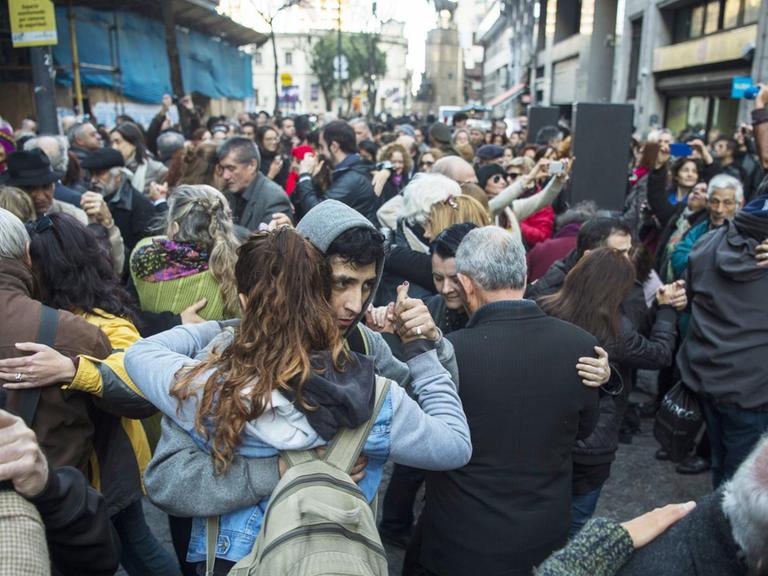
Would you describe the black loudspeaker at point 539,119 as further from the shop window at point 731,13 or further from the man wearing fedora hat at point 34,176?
the man wearing fedora hat at point 34,176

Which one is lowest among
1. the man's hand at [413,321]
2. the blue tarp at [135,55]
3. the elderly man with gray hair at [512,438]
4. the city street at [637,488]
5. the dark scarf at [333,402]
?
the city street at [637,488]

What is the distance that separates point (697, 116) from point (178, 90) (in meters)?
14.3

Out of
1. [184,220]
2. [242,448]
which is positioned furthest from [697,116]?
[242,448]

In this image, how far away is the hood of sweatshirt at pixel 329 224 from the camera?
2090 mm

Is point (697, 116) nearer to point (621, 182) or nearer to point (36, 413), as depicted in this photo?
point (621, 182)

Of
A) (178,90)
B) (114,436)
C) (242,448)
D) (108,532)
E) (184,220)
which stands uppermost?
(178,90)

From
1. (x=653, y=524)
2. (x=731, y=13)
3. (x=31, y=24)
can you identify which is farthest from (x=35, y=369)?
(x=731, y=13)

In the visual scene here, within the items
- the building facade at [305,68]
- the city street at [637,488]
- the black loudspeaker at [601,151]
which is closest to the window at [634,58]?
the black loudspeaker at [601,151]

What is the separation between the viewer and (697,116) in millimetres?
19234

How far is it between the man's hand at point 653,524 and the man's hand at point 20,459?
139 cm

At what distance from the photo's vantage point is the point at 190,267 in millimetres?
3279

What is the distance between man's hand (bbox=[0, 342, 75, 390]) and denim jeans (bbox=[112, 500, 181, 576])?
0.86m

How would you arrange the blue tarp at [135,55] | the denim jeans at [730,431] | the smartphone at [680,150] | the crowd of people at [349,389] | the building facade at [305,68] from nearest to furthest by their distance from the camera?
1. the crowd of people at [349,389]
2. the denim jeans at [730,431]
3. the smartphone at [680,150]
4. the blue tarp at [135,55]
5. the building facade at [305,68]

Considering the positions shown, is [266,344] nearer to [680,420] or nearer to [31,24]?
[680,420]
